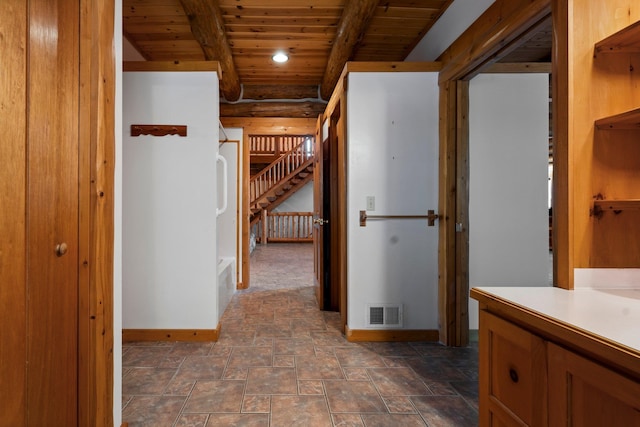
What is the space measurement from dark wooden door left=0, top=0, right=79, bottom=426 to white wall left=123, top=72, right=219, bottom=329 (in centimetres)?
140

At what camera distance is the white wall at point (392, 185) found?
2.63 metres

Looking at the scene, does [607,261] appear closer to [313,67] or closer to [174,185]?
[174,185]

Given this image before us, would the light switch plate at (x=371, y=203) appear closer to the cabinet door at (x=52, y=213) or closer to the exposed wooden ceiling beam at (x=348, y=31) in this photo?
the exposed wooden ceiling beam at (x=348, y=31)

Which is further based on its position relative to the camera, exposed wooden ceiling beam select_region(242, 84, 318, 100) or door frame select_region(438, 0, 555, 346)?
exposed wooden ceiling beam select_region(242, 84, 318, 100)

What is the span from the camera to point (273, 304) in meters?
3.63

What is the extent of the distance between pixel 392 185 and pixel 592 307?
68.3 inches

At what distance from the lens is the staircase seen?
10008 millimetres

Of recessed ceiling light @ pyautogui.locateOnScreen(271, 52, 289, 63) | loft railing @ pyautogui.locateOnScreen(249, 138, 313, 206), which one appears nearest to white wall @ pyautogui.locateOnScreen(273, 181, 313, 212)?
loft railing @ pyautogui.locateOnScreen(249, 138, 313, 206)

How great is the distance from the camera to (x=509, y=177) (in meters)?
2.62

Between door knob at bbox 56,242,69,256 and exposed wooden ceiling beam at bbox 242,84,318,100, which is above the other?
exposed wooden ceiling beam at bbox 242,84,318,100

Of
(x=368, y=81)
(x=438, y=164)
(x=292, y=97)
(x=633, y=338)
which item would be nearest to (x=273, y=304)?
(x=438, y=164)

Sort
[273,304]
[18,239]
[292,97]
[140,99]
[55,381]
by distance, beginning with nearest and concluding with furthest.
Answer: [18,239], [55,381], [140,99], [273,304], [292,97]

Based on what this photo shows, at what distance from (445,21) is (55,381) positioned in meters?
3.38

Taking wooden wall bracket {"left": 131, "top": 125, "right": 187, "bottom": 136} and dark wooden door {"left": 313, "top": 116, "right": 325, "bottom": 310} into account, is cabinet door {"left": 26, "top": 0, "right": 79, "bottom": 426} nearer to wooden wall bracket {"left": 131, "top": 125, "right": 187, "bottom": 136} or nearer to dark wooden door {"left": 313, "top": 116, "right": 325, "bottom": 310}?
wooden wall bracket {"left": 131, "top": 125, "right": 187, "bottom": 136}
